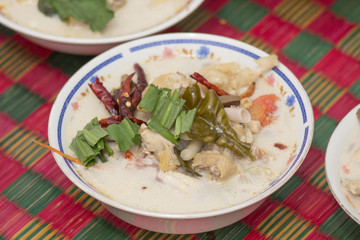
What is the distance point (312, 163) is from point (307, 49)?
90cm

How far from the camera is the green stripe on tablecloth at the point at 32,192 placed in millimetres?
2961

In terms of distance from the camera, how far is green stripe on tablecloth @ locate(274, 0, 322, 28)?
12.5 feet

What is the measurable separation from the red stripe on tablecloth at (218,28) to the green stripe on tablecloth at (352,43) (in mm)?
653

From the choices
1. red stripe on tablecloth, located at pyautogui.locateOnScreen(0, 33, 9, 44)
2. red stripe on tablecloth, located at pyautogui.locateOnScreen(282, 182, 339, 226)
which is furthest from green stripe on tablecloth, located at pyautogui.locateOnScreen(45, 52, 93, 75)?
red stripe on tablecloth, located at pyautogui.locateOnScreen(282, 182, 339, 226)

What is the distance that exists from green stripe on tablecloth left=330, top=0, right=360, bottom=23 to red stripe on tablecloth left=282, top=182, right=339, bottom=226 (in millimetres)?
1406

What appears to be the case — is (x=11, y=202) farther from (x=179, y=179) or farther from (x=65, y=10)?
(x=65, y=10)

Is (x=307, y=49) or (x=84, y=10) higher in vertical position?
(x=84, y=10)

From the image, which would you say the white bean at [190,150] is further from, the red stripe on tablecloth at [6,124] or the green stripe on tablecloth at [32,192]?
the red stripe on tablecloth at [6,124]

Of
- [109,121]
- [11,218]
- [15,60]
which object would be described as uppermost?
Answer: [109,121]

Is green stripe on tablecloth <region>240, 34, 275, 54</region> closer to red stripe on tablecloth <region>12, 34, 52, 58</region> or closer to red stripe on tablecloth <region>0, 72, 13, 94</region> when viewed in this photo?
red stripe on tablecloth <region>12, 34, 52, 58</region>

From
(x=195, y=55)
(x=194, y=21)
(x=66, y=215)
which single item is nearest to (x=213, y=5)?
(x=194, y=21)

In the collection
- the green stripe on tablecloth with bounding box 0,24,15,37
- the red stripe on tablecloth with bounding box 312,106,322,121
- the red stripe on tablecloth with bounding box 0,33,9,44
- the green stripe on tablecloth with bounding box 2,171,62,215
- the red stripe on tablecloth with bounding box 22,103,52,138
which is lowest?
the green stripe on tablecloth with bounding box 2,171,62,215

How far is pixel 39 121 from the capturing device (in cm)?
335

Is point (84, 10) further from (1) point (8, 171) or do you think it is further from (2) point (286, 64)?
(2) point (286, 64)
